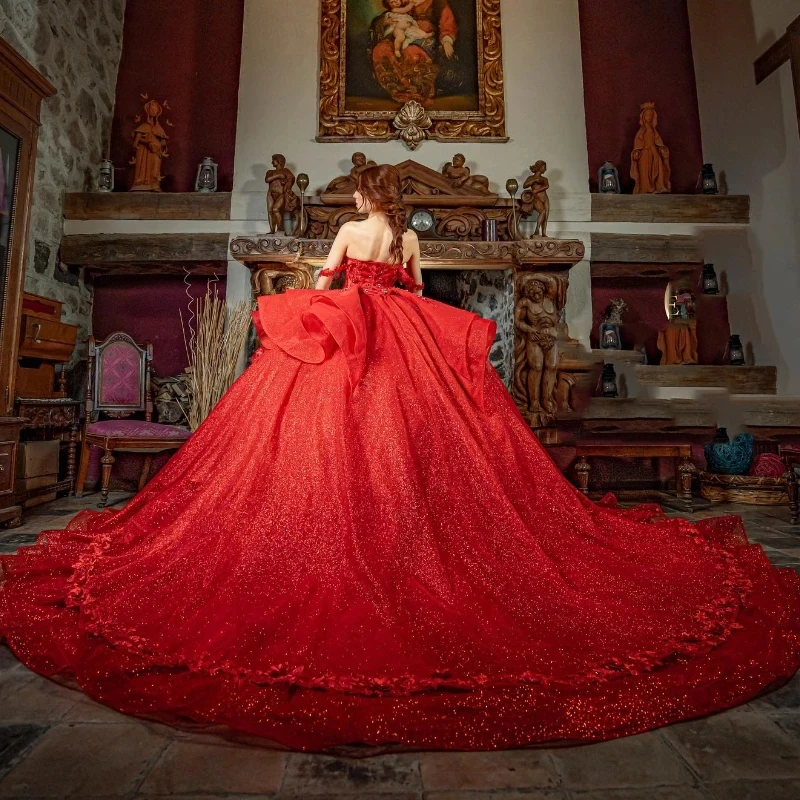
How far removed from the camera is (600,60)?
538 cm

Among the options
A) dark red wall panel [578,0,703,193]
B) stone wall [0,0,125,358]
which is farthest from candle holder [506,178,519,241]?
stone wall [0,0,125,358]

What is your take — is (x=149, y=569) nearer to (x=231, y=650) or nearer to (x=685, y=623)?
(x=231, y=650)

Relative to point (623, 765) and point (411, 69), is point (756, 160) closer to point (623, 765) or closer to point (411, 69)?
point (411, 69)

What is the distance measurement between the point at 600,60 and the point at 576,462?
13.0ft

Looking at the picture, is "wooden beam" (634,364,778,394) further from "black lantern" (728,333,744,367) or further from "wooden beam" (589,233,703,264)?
"wooden beam" (589,233,703,264)

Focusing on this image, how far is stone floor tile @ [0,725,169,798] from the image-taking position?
0.96m

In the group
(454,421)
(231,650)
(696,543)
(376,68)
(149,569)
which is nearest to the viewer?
(231,650)

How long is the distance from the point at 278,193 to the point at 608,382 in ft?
10.5

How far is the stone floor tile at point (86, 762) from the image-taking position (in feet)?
3.14

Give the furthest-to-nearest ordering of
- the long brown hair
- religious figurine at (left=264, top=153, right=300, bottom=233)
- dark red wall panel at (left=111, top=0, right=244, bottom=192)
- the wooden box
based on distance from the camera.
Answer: dark red wall panel at (left=111, top=0, right=244, bottom=192), religious figurine at (left=264, top=153, right=300, bottom=233), the wooden box, the long brown hair

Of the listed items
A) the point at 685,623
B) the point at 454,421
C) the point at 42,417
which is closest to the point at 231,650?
the point at 454,421

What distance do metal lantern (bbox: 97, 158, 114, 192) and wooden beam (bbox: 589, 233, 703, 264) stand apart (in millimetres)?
4239

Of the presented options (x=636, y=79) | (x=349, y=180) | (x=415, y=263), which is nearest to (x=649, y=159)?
(x=636, y=79)

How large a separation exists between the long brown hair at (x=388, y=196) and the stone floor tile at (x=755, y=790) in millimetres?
2044
